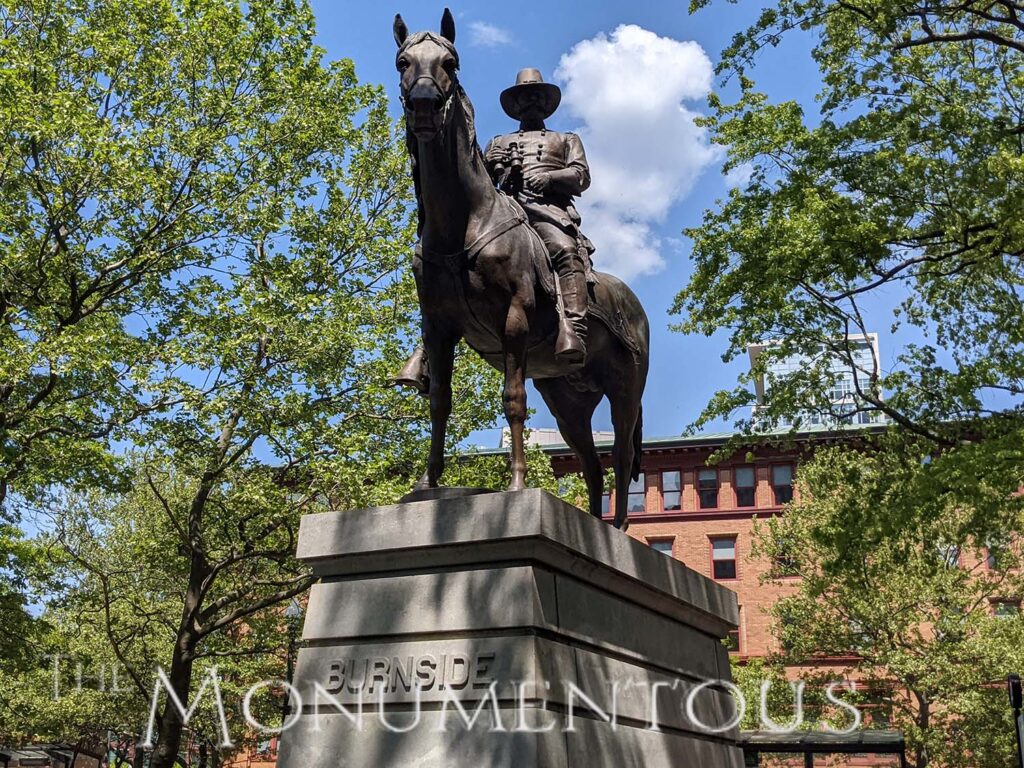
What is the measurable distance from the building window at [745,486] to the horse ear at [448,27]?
170 feet

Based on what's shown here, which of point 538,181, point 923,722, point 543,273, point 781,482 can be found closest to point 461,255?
point 543,273

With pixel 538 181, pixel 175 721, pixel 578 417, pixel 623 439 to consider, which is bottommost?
pixel 175 721

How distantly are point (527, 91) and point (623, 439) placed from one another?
3.36 metres

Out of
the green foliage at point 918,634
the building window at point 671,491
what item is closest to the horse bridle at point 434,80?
the green foliage at point 918,634

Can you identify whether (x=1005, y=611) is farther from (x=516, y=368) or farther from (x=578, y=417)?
(x=516, y=368)

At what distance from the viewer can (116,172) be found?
21.0 metres

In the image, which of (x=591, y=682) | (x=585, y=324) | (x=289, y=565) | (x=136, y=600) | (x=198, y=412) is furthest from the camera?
(x=136, y=600)

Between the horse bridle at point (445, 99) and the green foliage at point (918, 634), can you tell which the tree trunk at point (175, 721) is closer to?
the green foliage at point (918, 634)

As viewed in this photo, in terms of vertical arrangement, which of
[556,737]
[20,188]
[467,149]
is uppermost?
[20,188]

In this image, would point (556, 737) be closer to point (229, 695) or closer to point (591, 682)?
point (591, 682)

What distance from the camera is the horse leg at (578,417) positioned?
32.7 ft

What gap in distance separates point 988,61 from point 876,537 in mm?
9671

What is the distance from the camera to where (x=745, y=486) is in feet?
189

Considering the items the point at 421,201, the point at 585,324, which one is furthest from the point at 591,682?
the point at 421,201
